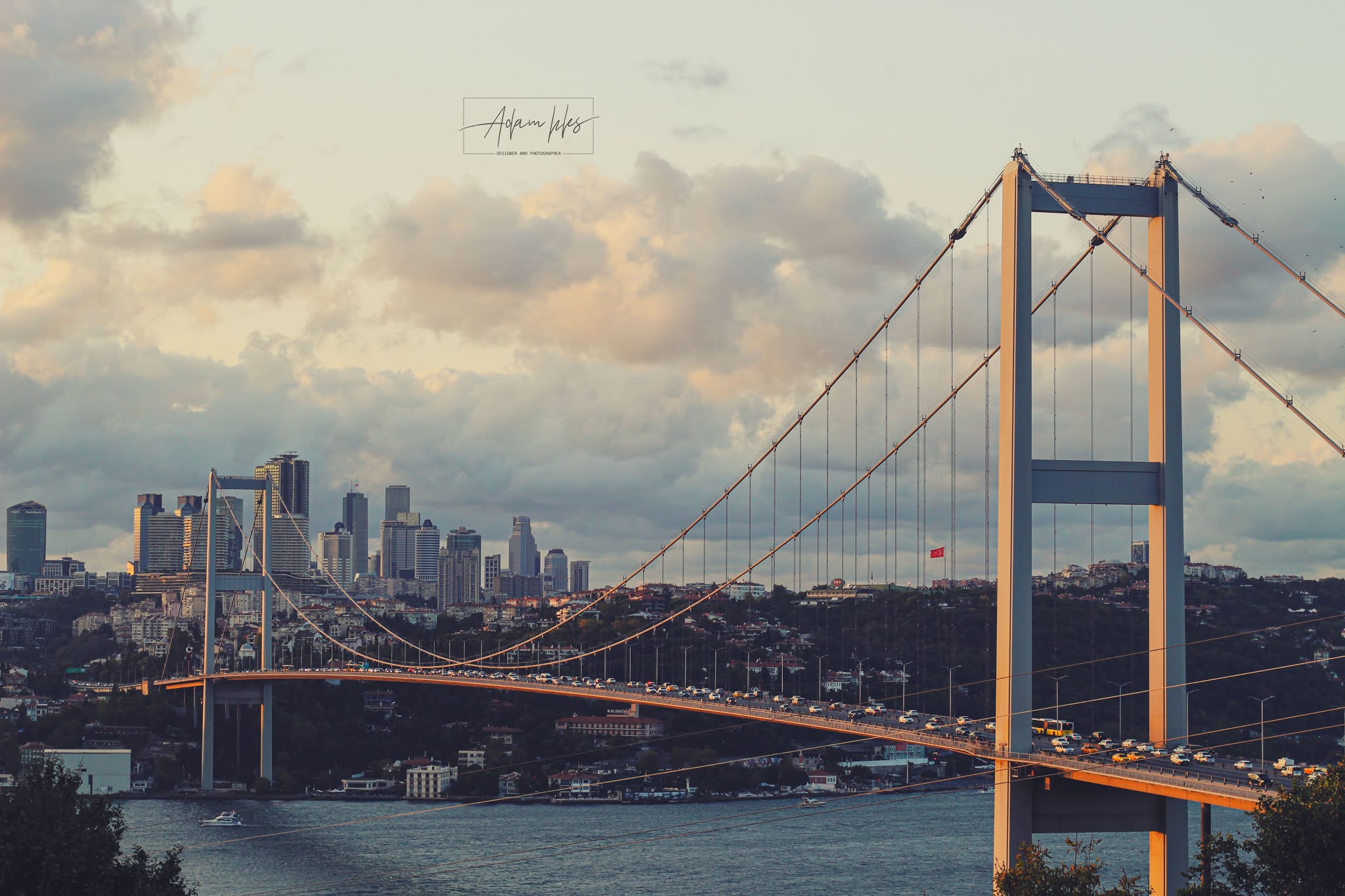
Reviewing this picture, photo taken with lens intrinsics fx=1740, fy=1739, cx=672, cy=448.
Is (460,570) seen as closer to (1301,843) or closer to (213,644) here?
(213,644)

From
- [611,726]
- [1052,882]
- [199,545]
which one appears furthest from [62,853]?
[199,545]

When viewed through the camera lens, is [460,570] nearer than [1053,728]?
No

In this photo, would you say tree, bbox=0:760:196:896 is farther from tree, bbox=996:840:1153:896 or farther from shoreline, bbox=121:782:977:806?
shoreline, bbox=121:782:977:806

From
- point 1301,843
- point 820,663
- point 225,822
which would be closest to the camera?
point 1301,843

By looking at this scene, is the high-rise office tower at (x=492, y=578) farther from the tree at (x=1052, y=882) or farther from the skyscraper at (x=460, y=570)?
the tree at (x=1052, y=882)

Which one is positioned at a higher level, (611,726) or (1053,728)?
(1053,728)

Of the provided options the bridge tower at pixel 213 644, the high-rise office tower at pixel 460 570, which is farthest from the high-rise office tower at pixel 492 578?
the bridge tower at pixel 213 644

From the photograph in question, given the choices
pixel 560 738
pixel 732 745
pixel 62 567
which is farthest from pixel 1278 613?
pixel 62 567
